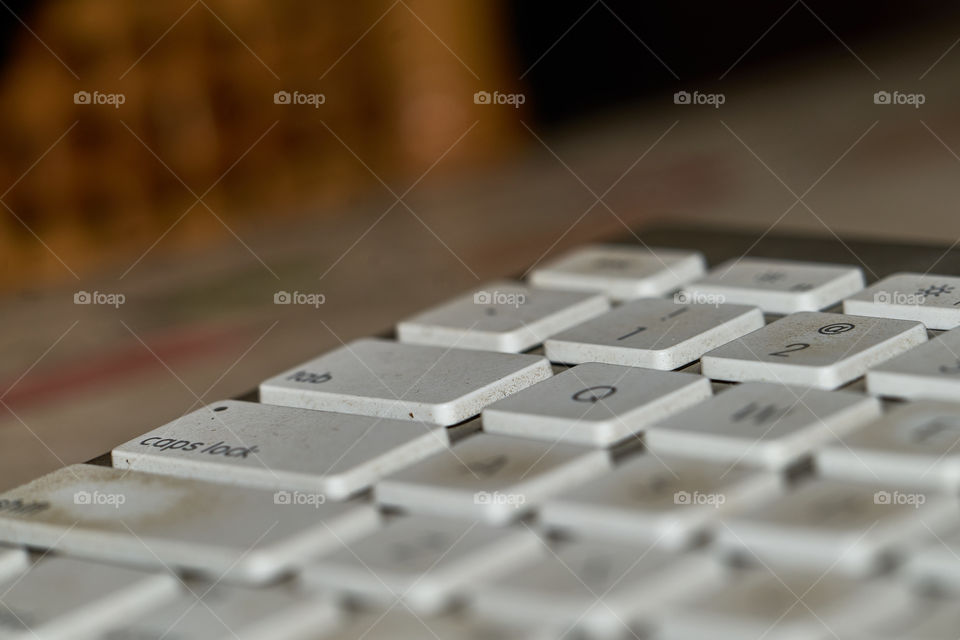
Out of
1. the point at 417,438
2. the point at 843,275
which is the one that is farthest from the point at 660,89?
the point at 417,438

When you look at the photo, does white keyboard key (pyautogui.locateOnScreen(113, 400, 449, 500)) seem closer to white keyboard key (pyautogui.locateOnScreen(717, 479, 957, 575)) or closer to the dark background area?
white keyboard key (pyautogui.locateOnScreen(717, 479, 957, 575))

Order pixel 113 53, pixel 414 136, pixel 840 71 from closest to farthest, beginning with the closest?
pixel 113 53
pixel 414 136
pixel 840 71

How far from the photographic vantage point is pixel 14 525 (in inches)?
10.9

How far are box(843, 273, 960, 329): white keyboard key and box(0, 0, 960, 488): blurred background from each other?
1.00 ft

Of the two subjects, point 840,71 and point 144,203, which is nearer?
point 144,203

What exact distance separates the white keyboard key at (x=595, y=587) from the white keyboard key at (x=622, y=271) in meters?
0.19

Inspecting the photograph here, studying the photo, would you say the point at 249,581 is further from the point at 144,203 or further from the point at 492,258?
the point at 144,203

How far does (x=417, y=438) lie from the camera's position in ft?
0.95

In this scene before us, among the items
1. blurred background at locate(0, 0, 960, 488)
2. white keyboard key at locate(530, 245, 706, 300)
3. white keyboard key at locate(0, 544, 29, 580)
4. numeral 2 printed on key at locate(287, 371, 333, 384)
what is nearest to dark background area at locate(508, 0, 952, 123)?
blurred background at locate(0, 0, 960, 488)

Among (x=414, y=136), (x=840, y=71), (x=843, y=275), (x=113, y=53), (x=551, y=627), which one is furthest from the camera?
(x=840, y=71)

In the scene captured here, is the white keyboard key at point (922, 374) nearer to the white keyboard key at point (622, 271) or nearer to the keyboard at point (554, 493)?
the keyboard at point (554, 493)

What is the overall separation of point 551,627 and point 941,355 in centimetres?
13

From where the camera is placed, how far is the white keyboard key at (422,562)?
0.74ft

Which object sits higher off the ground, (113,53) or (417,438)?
(113,53)
